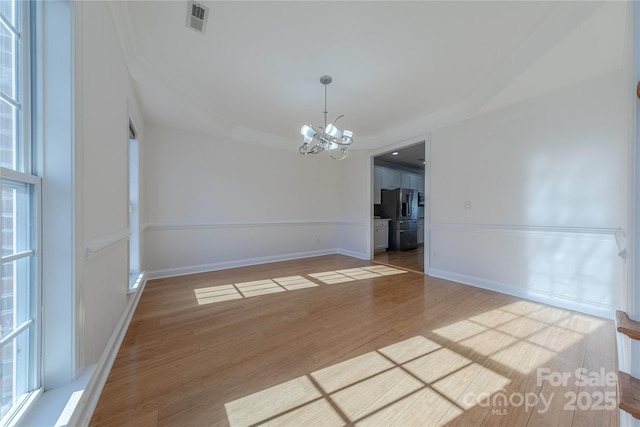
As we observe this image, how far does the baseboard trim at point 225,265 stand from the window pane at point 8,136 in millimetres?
3192

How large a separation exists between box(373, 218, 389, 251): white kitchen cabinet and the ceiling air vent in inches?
197

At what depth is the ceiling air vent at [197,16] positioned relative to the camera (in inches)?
66.7

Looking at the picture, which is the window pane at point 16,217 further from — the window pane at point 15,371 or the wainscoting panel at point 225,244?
the wainscoting panel at point 225,244

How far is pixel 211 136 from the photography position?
402 centimetres

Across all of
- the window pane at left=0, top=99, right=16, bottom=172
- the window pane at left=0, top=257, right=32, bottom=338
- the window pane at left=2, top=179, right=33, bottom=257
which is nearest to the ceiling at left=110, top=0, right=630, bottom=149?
the window pane at left=0, top=99, right=16, bottom=172

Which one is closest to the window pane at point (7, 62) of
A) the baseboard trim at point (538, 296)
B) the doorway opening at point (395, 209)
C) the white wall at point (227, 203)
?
the white wall at point (227, 203)

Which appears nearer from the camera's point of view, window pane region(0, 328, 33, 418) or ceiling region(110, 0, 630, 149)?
window pane region(0, 328, 33, 418)

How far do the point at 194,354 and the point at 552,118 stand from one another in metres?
4.20

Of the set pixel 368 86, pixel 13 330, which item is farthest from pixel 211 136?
pixel 13 330

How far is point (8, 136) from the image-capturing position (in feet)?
2.82

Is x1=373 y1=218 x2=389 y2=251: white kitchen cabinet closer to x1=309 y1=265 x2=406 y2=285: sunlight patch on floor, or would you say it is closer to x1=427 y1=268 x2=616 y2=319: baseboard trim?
x1=309 y1=265 x2=406 y2=285: sunlight patch on floor

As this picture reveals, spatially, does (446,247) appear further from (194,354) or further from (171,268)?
(171,268)

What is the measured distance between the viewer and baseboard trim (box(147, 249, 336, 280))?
3.60m

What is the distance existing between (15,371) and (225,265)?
338 centimetres
